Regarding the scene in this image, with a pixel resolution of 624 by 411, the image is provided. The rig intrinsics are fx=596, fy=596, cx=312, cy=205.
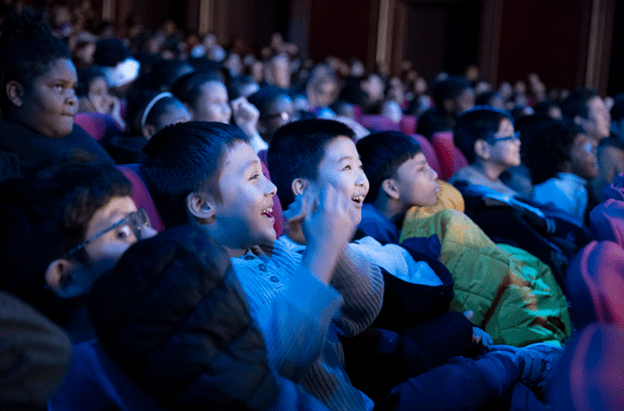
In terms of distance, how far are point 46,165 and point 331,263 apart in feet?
1.43

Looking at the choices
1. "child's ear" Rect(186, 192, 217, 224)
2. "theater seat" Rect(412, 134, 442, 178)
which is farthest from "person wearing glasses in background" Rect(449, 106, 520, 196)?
"child's ear" Rect(186, 192, 217, 224)

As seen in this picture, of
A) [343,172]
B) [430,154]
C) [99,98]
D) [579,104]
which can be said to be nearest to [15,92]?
[343,172]

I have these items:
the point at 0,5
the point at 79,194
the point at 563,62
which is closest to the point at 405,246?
the point at 79,194

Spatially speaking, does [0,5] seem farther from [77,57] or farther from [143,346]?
[143,346]

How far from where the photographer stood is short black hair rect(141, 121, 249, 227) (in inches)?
47.6

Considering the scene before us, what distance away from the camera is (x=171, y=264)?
66cm

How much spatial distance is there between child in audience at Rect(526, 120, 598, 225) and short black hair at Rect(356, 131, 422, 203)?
3.08 ft

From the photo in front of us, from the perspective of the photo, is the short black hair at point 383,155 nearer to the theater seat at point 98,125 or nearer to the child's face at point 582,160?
the theater seat at point 98,125

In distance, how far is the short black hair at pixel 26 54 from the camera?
1627 millimetres

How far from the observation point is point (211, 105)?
229 cm

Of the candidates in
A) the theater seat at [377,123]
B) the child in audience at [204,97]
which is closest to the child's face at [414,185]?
the child in audience at [204,97]

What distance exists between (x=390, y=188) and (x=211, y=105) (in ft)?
2.68

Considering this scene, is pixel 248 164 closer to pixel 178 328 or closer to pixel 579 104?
pixel 178 328

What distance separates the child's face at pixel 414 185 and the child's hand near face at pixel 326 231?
3.13 ft
